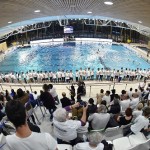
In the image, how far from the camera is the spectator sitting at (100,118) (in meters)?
3.97

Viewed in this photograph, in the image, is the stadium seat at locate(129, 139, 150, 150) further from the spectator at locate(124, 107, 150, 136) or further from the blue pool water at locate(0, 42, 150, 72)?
the blue pool water at locate(0, 42, 150, 72)

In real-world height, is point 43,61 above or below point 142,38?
below

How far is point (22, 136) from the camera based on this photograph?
5.35 ft

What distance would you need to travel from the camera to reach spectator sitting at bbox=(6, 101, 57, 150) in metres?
1.55

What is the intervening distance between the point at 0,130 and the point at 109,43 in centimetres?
3369

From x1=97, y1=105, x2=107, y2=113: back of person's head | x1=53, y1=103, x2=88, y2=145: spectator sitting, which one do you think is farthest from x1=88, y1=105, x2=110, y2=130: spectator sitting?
x1=53, y1=103, x2=88, y2=145: spectator sitting

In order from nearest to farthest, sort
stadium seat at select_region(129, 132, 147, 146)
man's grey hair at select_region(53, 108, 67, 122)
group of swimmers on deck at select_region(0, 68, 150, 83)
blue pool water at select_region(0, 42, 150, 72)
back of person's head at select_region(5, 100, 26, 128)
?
back of person's head at select_region(5, 100, 26, 128) → man's grey hair at select_region(53, 108, 67, 122) → stadium seat at select_region(129, 132, 147, 146) → group of swimmers on deck at select_region(0, 68, 150, 83) → blue pool water at select_region(0, 42, 150, 72)

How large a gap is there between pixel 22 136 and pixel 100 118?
2.53m

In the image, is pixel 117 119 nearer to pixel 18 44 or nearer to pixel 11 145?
pixel 11 145

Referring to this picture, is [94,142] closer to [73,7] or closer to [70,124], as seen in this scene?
[70,124]

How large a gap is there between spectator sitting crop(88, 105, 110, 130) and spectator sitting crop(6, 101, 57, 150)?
2383 millimetres

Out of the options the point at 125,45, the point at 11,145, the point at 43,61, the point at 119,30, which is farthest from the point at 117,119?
the point at 119,30

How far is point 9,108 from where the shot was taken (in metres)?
1.54

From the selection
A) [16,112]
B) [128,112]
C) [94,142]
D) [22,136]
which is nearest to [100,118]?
[128,112]
